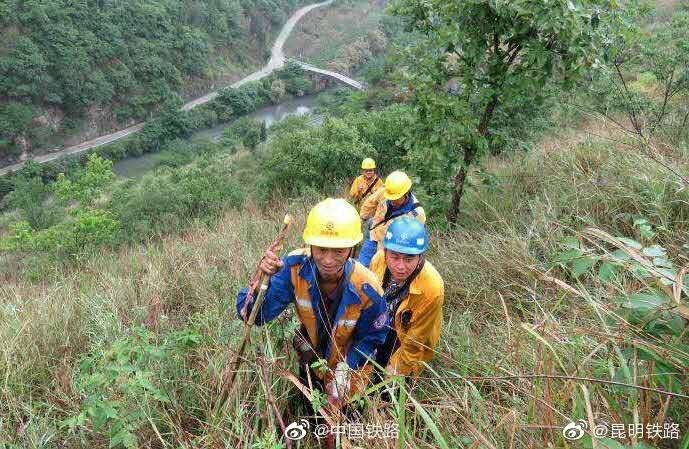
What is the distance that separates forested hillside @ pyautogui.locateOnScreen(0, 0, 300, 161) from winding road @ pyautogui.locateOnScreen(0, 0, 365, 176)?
1.14 m

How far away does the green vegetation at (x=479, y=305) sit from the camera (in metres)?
1.45

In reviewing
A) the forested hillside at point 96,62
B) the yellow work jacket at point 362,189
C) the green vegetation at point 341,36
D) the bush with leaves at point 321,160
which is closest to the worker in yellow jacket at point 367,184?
the yellow work jacket at point 362,189

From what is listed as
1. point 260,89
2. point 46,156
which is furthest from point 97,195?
point 260,89

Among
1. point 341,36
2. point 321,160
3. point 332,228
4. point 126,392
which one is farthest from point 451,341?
point 341,36

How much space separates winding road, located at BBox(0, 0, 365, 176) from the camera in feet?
124

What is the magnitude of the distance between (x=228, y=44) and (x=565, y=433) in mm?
64475

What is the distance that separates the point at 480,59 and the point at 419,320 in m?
2.44

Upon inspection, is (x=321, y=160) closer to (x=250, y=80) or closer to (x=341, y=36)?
(x=250, y=80)

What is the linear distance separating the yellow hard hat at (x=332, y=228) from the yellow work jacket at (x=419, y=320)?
1.71 ft

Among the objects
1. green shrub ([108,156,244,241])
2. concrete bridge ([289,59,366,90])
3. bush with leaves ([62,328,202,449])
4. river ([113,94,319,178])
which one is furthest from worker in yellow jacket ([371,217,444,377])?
concrete bridge ([289,59,366,90])

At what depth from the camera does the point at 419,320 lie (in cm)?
257

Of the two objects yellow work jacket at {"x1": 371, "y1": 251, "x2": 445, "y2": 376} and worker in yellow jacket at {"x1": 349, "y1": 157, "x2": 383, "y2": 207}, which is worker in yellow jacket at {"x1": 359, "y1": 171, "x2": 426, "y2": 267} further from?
worker in yellow jacket at {"x1": 349, "y1": 157, "x2": 383, "y2": 207}

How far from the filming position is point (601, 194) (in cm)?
380

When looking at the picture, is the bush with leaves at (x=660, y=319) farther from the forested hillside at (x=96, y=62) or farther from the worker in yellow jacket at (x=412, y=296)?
the forested hillside at (x=96, y=62)
